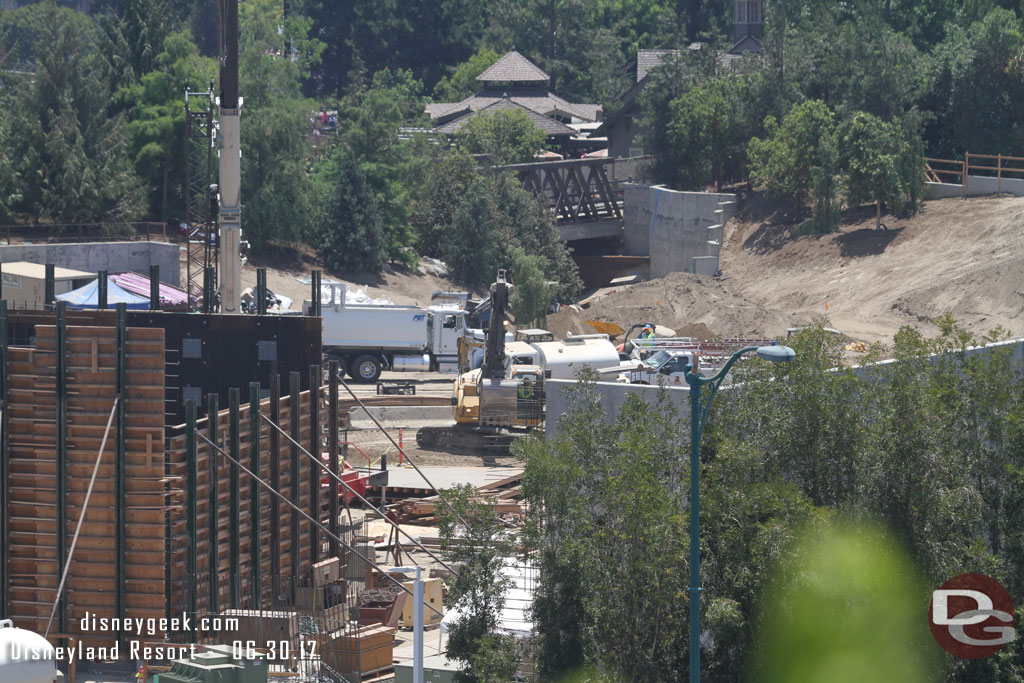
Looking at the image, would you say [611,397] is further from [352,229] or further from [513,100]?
[513,100]

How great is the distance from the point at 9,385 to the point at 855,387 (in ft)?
41.6

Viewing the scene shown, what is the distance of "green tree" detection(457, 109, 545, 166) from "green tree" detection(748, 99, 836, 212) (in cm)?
1549

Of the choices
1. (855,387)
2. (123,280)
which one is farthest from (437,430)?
(855,387)

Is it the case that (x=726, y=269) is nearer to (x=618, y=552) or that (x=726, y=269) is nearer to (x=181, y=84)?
(x=181, y=84)

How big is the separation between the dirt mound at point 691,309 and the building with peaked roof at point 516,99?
35.7 meters

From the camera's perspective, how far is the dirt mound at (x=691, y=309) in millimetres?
53094

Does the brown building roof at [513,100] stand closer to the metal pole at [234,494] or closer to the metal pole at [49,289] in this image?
the metal pole at [49,289]

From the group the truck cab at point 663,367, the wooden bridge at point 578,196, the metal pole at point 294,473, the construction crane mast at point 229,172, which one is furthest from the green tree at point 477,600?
the wooden bridge at point 578,196

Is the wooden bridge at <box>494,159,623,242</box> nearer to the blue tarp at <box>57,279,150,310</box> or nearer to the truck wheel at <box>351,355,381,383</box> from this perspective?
the truck wheel at <box>351,355,381,383</box>

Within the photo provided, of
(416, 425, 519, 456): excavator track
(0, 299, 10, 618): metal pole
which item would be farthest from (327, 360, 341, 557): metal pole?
(416, 425, 519, 456): excavator track

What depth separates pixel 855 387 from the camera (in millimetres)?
17500

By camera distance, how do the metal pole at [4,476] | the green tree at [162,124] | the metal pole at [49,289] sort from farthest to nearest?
A: the green tree at [162,124] < the metal pole at [49,289] < the metal pole at [4,476]

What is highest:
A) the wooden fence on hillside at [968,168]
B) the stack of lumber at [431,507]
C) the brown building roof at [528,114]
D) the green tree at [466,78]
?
the green tree at [466,78]

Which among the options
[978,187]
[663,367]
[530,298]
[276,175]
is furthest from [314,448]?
[978,187]
